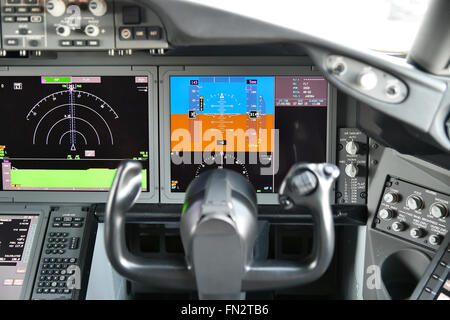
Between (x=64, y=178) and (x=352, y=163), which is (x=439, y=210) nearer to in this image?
(x=352, y=163)

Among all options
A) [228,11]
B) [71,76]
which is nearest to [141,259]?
[228,11]

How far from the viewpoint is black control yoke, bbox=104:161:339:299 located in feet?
3.67

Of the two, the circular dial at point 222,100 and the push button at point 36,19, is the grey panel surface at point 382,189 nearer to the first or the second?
the circular dial at point 222,100

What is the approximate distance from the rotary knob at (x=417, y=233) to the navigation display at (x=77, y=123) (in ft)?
3.66

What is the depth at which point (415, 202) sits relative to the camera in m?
1.98

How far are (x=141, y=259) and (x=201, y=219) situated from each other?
20cm

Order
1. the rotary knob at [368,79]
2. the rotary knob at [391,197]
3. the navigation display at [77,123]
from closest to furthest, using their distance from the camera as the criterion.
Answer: the rotary knob at [368,79], the rotary knob at [391,197], the navigation display at [77,123]

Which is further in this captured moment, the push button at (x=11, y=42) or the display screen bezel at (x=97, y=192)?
the display screen bezel at (x=97, y=192)

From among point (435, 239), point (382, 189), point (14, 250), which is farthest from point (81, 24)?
point (435, 239)

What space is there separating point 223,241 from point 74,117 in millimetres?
1412

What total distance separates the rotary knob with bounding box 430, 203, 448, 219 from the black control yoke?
33.7 inches

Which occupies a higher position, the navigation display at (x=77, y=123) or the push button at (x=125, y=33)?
the push button at (x=125, y=33)

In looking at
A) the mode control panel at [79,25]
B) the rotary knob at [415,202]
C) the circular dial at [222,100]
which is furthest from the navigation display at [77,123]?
the rotary knob at [415,202]

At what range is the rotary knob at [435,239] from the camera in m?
1.90
